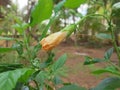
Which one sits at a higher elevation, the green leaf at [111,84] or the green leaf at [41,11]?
the green leaf at [41,11]

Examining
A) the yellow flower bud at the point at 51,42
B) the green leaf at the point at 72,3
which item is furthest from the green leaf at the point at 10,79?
the green leaf at the point at 72,3

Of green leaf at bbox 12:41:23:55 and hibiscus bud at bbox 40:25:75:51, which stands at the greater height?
hibiscus bud at bbox 40:25:75:51

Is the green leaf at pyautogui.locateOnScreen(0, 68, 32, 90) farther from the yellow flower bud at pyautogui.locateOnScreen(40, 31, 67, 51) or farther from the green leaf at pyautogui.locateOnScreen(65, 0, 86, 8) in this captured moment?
the green leaf at pyautogui.locateOnScreen(65, 0, 86, 8)

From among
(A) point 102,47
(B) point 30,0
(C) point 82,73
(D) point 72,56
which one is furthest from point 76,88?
(A) point 102,47

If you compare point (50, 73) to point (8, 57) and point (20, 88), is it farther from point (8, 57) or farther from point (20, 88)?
point (8, 57)

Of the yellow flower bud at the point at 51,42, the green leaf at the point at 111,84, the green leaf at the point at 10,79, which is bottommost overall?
the green leaf at the point at 111,84

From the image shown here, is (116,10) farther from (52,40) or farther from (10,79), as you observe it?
(10,79)

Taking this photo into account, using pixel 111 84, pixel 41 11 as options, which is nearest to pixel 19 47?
pixel 41 11

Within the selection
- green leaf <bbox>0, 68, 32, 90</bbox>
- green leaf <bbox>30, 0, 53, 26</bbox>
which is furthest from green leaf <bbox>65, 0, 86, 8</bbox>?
green leaf <bbox>0, 68, 32, 90</bbox>

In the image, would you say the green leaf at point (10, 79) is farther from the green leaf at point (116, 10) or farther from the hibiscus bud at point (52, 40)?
the green leaf at point (116, 10)
